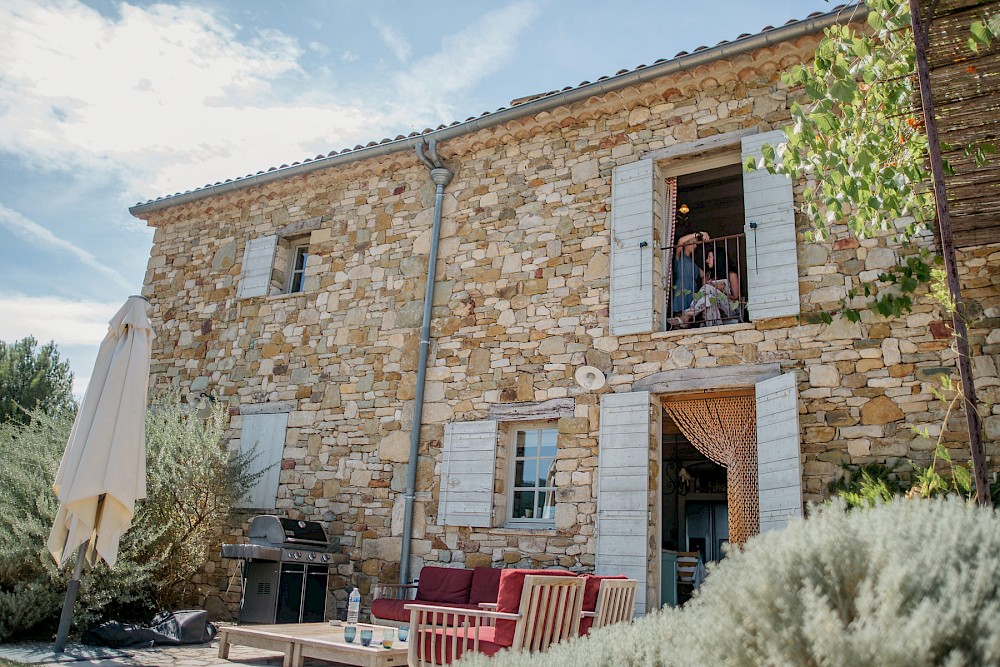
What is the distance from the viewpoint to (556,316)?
6.52 m

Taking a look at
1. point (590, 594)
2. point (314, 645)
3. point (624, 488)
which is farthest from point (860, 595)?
point (624, 488)

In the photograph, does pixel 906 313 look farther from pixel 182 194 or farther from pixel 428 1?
pixel 182 194

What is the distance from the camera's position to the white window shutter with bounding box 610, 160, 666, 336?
612 cm

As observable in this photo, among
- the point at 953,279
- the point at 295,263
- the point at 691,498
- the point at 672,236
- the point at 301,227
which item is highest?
the point at 301,227

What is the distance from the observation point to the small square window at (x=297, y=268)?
8656 millimetres

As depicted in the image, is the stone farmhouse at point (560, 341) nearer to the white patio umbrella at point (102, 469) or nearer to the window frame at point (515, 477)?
the window frame at point (515, 477)

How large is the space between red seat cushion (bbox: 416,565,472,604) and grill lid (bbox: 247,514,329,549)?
119 cm

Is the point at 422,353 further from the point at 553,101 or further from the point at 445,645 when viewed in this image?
the point at 445,645

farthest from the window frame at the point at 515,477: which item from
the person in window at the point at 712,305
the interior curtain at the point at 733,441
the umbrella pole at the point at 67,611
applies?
the umbrella pole at the point at 67,611

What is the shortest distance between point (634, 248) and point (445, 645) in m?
3.76

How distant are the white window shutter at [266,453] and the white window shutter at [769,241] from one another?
488cm

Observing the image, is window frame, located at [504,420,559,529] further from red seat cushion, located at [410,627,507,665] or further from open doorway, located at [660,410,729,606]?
open doorway, located at [660,410,729,606]

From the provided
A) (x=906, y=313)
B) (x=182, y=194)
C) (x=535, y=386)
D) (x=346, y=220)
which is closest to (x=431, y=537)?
(x=535, y=386)

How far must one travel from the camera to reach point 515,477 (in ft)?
21.6
